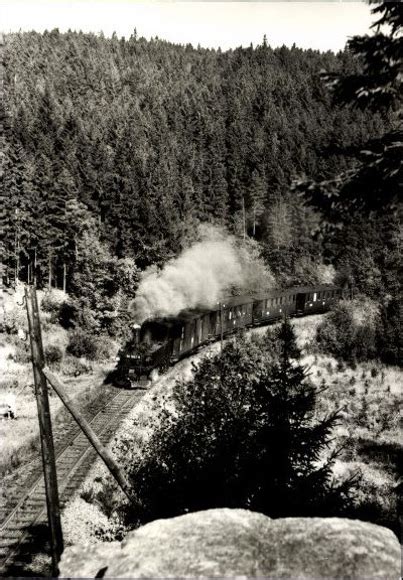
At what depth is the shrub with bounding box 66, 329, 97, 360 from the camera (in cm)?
3559

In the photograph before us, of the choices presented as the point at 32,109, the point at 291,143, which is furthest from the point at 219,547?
the point at 32,109

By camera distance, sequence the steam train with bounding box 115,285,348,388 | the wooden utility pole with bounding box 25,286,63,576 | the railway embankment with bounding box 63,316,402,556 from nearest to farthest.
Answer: the wooden utility pole with bounding box 25,286,63,576, the railway embankment with bounding box 63,316,402,556, the steam train with bounding box 115,285,348,388

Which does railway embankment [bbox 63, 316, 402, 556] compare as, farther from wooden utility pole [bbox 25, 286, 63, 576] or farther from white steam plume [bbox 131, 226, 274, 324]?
white steam plume [bbox 131, 226, 274, 324]

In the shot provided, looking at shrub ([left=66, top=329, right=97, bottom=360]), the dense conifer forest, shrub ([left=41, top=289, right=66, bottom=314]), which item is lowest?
shrub ([left=66, top=329, right=97, bottom=360])

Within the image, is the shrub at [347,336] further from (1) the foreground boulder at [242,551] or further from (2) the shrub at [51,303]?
(1) the foreground boulder at [242,551]

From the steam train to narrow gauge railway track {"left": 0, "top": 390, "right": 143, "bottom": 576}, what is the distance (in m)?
3.27

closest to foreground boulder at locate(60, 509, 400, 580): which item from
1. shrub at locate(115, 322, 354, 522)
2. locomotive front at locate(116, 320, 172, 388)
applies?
shrub at locate(115, 322, 354, 522)

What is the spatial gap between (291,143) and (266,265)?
122 ft

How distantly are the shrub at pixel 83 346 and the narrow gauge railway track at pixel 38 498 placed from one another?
48.8ft

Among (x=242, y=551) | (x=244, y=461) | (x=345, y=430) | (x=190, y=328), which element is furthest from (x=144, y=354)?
(x=242, y=551)

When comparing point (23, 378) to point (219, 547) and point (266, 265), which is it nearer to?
point (219, 547)

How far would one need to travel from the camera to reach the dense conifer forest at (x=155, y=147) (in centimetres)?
4903

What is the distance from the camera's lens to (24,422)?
21562 mm

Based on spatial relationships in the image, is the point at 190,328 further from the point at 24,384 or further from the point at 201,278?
the point at 201,278
